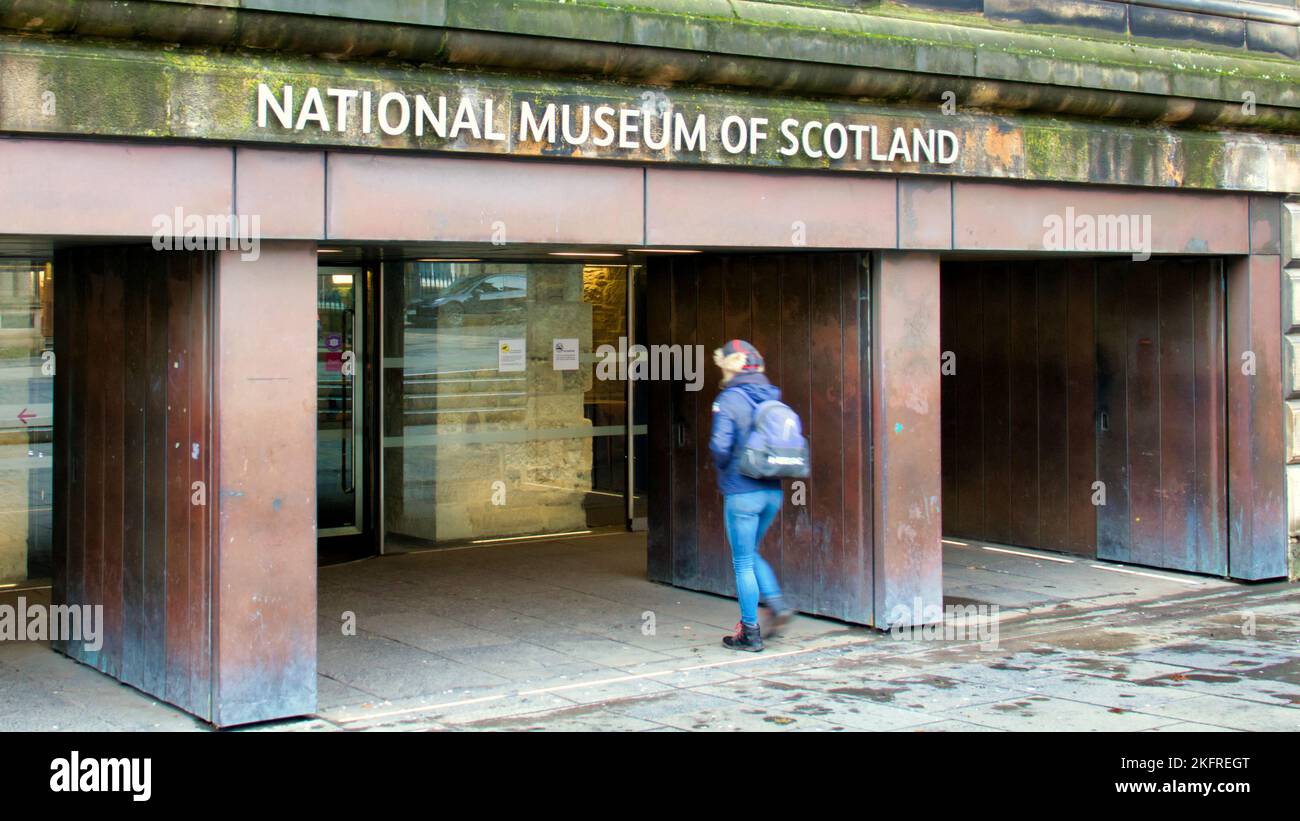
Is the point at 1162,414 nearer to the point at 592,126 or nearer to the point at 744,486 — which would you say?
the point at 744,486

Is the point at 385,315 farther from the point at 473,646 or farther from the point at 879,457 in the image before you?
the point at 879,457

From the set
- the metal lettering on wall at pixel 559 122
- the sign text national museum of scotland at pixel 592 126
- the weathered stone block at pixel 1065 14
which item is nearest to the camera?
the metal lettering on wall at pixel 559 122

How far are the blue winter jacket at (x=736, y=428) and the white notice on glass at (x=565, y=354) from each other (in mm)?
4652

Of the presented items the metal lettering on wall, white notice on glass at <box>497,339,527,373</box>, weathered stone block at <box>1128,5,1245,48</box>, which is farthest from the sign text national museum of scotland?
white notice on glass at <box>497,339,527,373</box>

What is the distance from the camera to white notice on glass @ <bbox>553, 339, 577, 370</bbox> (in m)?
12.4

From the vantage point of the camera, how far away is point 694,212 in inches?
306

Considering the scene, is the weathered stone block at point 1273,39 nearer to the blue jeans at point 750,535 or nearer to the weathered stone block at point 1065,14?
the weathered stone block at point 1065,14

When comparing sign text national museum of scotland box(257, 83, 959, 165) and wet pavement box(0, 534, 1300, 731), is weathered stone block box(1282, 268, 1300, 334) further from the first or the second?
sign text national museum of scotland box(257, 83, 959, 165)

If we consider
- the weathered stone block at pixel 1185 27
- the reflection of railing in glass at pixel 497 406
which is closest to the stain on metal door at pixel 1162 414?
the weathered stone block at pixel 1185 27

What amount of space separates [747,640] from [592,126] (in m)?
2.98

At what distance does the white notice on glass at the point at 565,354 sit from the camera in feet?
40.7

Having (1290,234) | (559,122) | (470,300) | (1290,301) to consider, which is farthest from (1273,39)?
(470,300)

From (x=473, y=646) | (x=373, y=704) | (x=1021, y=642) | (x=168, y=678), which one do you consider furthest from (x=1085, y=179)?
(x=168, y=678)
